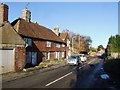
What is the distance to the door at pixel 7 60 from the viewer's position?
937 inches

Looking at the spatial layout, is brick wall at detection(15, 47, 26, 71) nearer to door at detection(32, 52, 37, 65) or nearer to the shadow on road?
the shadow on road

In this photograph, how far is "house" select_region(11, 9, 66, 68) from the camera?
36.3 metres

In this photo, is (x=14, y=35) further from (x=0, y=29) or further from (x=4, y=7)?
(x=4, y=7)

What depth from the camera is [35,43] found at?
40.1 m

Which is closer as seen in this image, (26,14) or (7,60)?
(7,60)

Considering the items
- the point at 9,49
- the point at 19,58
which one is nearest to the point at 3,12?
the point at 9,49

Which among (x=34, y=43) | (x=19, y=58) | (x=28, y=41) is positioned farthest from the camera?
(x=34, y=43)

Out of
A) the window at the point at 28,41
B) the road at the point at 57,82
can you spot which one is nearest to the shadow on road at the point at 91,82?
the road at the point at 57,82

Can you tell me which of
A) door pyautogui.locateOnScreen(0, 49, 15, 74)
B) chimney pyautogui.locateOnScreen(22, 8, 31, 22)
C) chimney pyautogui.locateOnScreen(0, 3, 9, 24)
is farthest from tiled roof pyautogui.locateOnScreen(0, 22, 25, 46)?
chimney pyautogui.locateOnScreen(22, 8, 31, 22)

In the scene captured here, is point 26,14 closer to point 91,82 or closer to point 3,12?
point 3,12

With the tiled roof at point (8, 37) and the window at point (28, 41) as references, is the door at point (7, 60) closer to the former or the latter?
the tiled roof at point (8, 37)

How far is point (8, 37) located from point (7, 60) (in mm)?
3549

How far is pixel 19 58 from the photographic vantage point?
2691cm

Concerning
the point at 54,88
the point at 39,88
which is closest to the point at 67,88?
the point at 54,88
